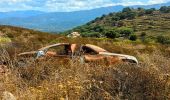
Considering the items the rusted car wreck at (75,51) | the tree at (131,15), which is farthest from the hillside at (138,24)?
the rusted car wreck at (75,51)

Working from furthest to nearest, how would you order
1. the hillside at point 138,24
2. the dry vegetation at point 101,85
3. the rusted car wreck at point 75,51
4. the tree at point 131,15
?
the tree at point 131,15 < the hillside at point 138,24 < the rusted car wreck at point 75,51 < the dry vegetation at point 101,85

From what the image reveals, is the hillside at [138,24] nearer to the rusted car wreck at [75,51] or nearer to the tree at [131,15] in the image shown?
the tree at [131,15]

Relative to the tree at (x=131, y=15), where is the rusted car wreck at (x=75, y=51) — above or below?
above

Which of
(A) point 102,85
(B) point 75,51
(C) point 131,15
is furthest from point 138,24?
(A) point 102,85

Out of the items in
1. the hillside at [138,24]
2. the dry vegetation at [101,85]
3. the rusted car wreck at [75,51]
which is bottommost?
the hillside at [138,24]

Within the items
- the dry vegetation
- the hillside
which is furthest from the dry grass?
the hillside

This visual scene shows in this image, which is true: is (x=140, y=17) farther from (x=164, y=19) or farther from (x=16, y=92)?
(x=16, y=92)

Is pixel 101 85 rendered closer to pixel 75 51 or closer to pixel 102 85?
pixel 102 85

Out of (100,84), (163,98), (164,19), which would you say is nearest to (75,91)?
(100,84)

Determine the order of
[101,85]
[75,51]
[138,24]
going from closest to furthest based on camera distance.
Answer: [101,85]
[75,51]
[138,24]

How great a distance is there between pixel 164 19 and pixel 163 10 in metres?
31.2

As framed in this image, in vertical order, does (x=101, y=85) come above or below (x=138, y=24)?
above

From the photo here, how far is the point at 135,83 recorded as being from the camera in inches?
280

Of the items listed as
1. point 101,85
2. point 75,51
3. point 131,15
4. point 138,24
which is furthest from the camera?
point 131,15
